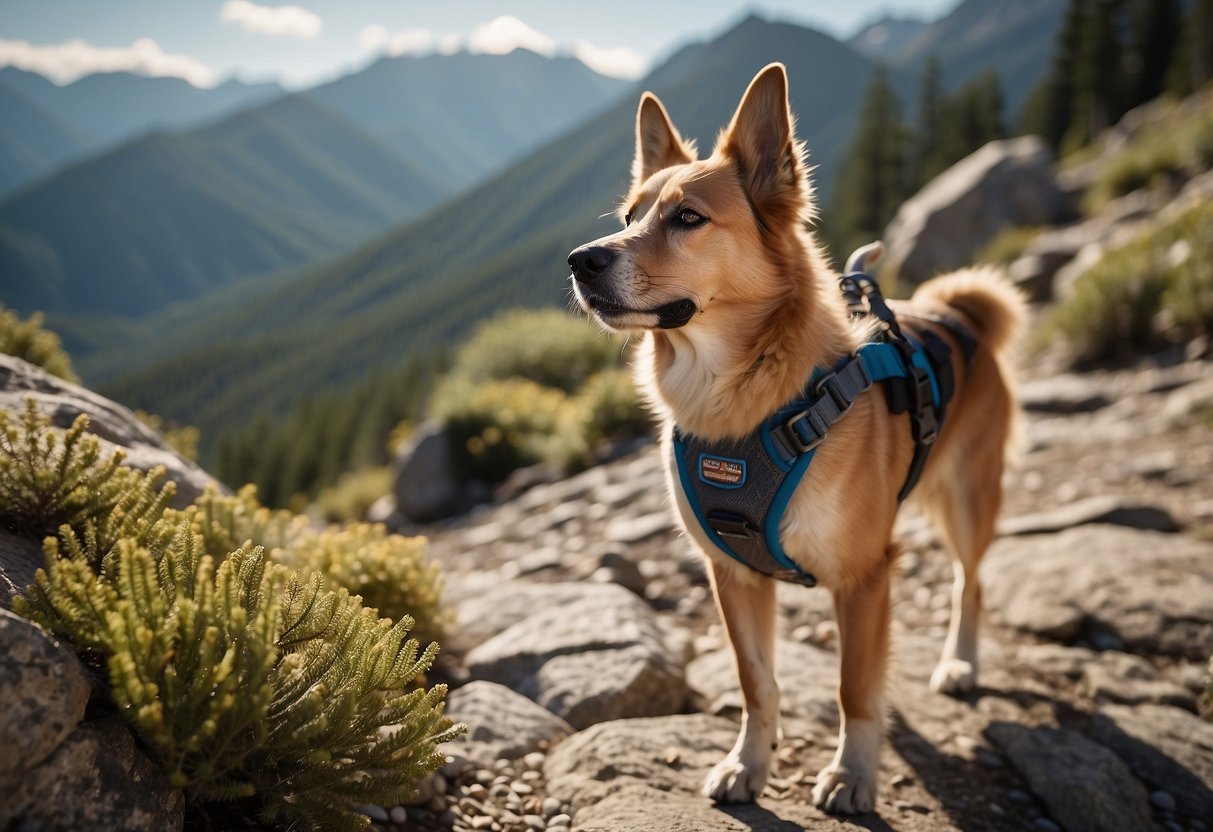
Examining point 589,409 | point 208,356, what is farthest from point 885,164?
point 208,356

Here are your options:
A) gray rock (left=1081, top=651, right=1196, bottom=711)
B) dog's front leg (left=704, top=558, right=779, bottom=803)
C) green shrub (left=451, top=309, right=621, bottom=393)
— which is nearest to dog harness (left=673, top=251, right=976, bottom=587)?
dog's front leg (left=704, top=558, right=779, bottom=803)

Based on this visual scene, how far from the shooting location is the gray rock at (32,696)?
1730 millimetres

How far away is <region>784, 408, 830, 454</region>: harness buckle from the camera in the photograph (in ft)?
9.61

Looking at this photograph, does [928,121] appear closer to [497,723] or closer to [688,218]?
[688,218]

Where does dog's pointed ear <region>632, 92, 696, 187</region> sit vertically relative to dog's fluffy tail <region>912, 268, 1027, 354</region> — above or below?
above

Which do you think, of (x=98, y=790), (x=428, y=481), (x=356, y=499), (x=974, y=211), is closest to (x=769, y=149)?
(x=98, y=790)

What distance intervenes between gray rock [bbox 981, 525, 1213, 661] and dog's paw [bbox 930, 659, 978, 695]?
764 mm

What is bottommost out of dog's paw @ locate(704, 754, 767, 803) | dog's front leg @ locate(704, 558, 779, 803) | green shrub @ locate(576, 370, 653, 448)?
green shrub @ locate(576, 370, 653, 448)

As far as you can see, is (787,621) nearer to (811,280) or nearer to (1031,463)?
(811,280)

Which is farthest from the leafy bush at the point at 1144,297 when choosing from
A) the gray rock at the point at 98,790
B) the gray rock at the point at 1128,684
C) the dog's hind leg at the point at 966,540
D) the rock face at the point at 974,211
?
the gray rock at the point at 98,790

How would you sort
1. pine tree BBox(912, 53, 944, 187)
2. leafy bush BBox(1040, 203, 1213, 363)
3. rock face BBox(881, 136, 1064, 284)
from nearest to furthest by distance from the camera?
leafy bush BBox(1040, 203, 1213, 363)
rock face BBox(881, 136, 1064, 284)
pine tree BBox(912, 53, 944, 187)

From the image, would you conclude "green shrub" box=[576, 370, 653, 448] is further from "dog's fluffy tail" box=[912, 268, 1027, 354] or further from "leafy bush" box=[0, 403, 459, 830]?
"leafy bush" box=[0, 403, 459, 830]

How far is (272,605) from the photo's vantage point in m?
1.97

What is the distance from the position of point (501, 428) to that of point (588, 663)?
865 cm
